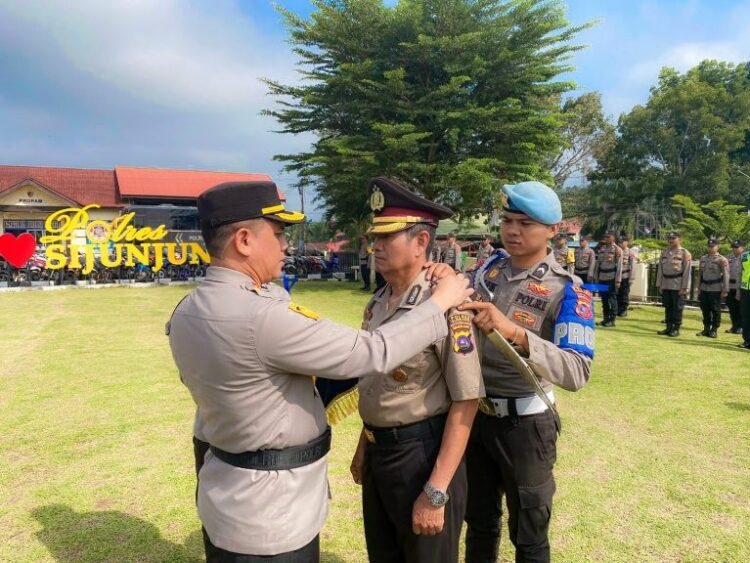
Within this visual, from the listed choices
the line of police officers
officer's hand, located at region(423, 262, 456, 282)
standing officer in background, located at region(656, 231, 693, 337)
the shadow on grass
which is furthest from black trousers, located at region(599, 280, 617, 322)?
officer's hand, located at region(423, 262, 456, 282)

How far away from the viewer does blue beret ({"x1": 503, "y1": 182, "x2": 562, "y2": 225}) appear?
2.23m

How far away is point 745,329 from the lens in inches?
332

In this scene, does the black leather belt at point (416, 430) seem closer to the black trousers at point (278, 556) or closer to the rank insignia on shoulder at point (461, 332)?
the rank insignia on shoulder at point (461, 332)

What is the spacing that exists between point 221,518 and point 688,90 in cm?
3745

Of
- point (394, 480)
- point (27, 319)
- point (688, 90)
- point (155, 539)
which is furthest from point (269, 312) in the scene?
point (688, 90)

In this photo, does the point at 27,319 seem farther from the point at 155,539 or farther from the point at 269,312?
the point at 269,312

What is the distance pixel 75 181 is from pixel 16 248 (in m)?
16.2

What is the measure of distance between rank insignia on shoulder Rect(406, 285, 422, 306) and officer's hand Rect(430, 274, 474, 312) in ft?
0.32

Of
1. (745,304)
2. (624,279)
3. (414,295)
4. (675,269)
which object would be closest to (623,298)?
(624,279)

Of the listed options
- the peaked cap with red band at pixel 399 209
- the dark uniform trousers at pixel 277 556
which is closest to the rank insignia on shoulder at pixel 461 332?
the peaked cap with red band at pixel 399 209

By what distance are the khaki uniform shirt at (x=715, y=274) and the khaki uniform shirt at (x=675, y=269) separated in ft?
1.28

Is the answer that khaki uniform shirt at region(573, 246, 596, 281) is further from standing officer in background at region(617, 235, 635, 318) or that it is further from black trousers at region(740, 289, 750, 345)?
black trousers at region(740, 289, 750, 345)

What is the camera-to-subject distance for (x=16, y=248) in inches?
664

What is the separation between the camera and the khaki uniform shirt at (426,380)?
1.78 metres
